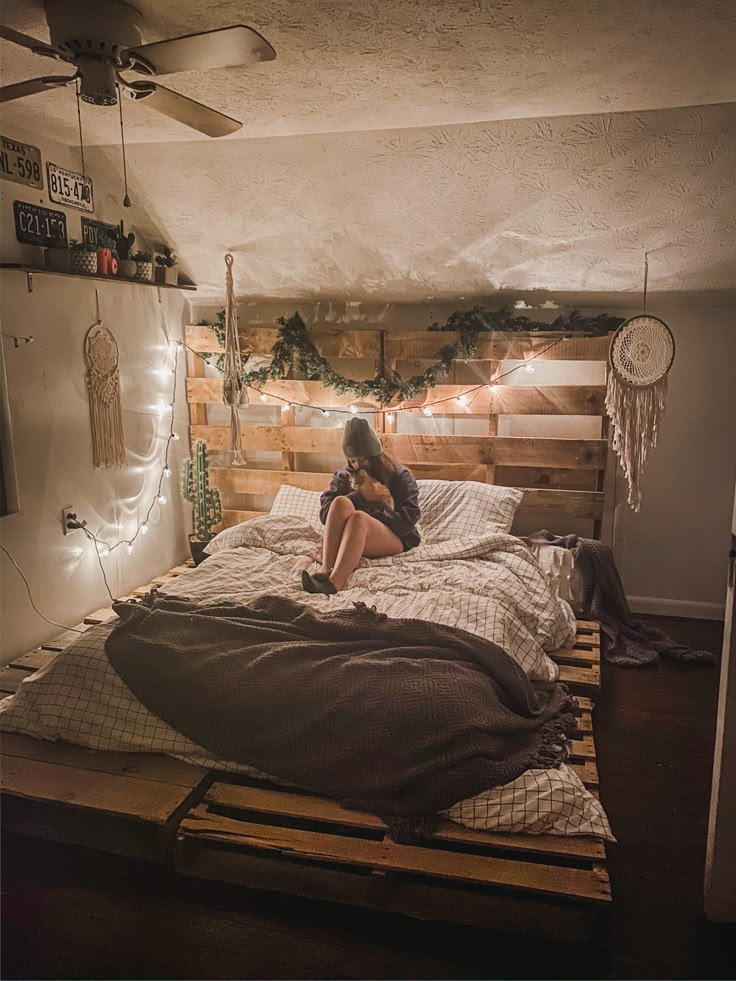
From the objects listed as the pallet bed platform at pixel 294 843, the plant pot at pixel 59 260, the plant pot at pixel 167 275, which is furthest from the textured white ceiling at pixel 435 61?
the pallet bed platform at pixel 294 843

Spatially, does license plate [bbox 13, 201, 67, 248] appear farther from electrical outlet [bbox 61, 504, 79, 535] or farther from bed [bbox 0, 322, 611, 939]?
bed [bbox 0, 322, 611, 939]

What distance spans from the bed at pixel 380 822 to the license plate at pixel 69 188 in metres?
1.95

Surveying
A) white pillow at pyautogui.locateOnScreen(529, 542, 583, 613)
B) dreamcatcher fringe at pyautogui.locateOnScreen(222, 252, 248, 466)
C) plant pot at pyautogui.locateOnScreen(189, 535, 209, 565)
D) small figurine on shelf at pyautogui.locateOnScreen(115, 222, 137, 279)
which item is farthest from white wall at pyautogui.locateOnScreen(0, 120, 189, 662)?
white pillow at pyautogui.locateOnScreen(529, 542, 583, 613)

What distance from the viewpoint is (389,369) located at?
448 centimetres

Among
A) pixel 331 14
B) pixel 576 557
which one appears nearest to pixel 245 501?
pixel 576 557

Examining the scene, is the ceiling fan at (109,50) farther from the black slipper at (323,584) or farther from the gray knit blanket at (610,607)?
the gray knit blanket at (610,607)

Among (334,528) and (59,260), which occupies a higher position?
(59,260)

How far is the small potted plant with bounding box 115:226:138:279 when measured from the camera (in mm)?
3746

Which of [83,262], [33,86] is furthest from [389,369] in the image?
[33,86]

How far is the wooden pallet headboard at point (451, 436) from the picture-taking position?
13.9ft

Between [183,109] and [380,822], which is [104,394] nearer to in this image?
[183,109]

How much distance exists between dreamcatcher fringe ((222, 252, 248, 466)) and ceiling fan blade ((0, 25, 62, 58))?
7.42 ft

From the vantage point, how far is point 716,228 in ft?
11.5

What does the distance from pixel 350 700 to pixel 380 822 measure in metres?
0.37
